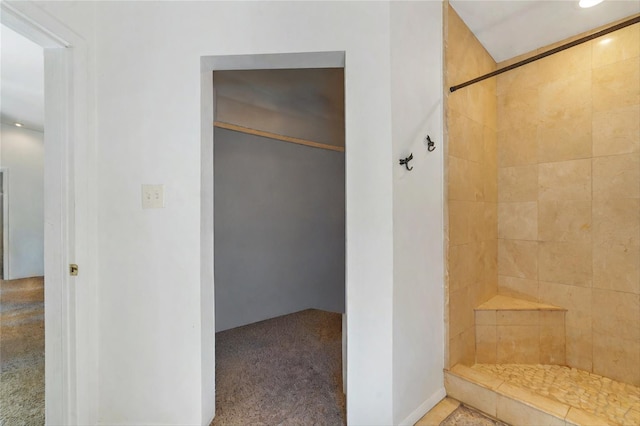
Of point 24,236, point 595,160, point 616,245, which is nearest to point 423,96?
point 595,160

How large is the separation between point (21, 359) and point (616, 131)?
14.5 ft

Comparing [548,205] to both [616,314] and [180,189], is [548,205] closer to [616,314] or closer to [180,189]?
[616,314]

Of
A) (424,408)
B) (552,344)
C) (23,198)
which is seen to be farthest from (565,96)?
(23,198)

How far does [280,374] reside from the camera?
1.89 meters

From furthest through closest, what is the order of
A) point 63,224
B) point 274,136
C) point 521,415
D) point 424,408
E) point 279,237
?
point 279,237, point 274,136, point 424,408, point 521,415, point 63,224

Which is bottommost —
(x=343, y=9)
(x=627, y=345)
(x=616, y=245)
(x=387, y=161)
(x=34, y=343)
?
(x=34, y=343)

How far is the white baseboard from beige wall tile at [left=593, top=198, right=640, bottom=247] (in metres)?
1.46

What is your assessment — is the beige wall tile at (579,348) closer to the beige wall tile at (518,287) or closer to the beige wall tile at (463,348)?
the beige wall tile at (518,287)

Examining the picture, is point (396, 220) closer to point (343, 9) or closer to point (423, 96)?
point (423, 96)

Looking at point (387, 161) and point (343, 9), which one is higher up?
point (343, 9)

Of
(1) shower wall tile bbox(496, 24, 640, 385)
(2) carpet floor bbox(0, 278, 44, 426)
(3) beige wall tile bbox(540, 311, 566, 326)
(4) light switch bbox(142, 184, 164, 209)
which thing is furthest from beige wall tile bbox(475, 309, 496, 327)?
(2) carpet floor bbox(0, 278, 44, 426)

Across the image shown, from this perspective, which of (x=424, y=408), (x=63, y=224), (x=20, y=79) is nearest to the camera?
(x=63, y=224)

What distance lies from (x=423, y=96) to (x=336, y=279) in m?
2.67

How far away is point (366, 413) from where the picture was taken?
136 centimetres
